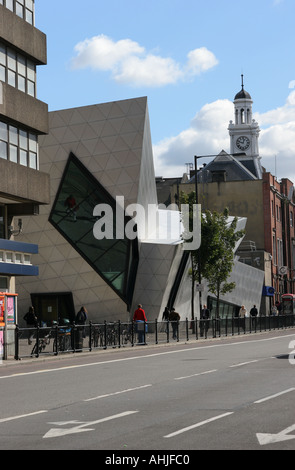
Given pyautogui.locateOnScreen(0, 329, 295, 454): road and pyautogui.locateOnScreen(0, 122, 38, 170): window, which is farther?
pyautogui.locateOnScreen(0, 122, 38, 170): window

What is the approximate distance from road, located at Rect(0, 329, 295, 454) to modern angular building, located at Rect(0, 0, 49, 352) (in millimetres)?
11758

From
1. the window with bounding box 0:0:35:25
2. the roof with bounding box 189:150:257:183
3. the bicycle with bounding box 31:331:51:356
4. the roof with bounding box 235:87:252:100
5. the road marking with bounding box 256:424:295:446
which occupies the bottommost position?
the road marking with bounding box 256:424:295:446

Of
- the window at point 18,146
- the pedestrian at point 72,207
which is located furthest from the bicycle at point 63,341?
the pedestrian at point 72,207

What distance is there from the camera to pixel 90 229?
57.5 metres

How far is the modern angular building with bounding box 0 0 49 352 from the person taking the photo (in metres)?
35.7

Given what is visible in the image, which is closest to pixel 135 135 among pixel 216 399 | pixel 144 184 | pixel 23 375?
pixel 144 184

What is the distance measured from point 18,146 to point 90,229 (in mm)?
20825

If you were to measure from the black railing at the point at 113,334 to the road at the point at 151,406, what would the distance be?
255cm

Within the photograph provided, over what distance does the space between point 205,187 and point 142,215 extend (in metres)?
32.2

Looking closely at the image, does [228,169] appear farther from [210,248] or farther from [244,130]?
[244,130]

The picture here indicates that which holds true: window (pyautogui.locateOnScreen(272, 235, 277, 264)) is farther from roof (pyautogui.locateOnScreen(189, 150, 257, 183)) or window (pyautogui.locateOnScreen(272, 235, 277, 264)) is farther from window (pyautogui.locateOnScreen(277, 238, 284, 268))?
roof (pyautogui.locateOnScreen(189, 150, 257, 183))

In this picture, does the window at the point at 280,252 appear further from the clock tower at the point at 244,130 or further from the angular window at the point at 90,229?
the clock tower at the point at 244,130

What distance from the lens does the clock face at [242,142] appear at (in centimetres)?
17019

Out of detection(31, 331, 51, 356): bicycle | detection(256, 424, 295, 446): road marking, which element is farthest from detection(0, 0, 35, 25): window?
detection(256, 424, 295, 446): road marking
